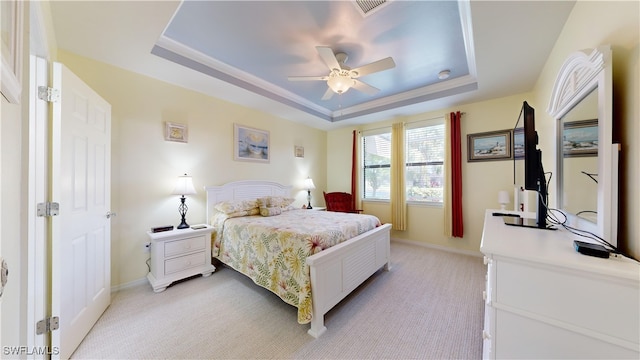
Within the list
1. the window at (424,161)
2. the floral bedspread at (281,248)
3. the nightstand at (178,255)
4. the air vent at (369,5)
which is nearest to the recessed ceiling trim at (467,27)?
the air vent at (369,5)

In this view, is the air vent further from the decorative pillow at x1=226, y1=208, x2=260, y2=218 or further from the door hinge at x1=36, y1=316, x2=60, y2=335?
Result: the door hinge at x1=36, y1=316, x2=60, y2=335

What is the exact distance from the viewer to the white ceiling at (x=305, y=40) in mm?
1732

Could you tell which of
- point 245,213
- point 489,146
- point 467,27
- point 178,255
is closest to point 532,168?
point 467,27

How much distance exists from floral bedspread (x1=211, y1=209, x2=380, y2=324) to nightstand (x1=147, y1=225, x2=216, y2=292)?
20 centimetres

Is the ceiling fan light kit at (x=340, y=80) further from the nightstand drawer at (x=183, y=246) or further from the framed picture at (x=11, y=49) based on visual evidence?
the nightstand drawer at (x=183, y=246)

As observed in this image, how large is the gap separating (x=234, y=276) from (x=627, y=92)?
3536 millimetres

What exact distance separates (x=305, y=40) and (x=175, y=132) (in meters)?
Answer: 2.08

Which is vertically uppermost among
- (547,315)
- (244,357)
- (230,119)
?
(230,119)

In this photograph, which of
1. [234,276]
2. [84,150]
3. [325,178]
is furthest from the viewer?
[325,178]

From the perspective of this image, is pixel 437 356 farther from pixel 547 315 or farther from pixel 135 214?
pixel 135 214

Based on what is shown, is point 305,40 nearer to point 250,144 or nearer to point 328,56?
point 328,56

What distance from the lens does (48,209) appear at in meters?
1.41

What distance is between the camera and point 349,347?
1.62 meters

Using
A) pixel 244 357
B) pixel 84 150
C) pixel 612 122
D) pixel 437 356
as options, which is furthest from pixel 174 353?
pixel 612 122
